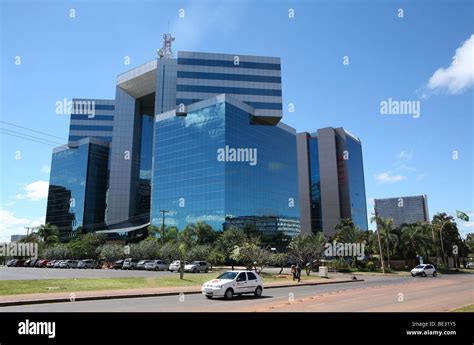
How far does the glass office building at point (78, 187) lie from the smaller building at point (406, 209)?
10756cm

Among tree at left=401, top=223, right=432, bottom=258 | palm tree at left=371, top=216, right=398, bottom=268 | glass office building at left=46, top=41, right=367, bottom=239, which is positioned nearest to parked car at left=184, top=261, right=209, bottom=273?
palm tree at left=371, top=216, right=398, bottom=268

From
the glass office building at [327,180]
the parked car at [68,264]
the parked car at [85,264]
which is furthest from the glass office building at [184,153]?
the glass office building at [327,180]

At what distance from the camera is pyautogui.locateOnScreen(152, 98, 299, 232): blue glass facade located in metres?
88.1

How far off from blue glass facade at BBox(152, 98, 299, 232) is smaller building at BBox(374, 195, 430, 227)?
240 feet

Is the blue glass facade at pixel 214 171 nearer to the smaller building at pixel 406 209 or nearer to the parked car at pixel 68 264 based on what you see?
the parked car at pixel 68 264

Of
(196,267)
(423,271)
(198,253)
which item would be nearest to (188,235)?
(198,253)

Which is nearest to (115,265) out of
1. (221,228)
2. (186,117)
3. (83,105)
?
(221,228)

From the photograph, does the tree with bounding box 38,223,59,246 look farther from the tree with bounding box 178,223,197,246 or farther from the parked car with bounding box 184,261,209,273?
the parked car with bounding box 184,261,209,273

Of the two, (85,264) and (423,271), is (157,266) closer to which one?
(85,264)

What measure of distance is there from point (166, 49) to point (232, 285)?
106624mm

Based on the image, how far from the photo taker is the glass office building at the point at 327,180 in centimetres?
14688
